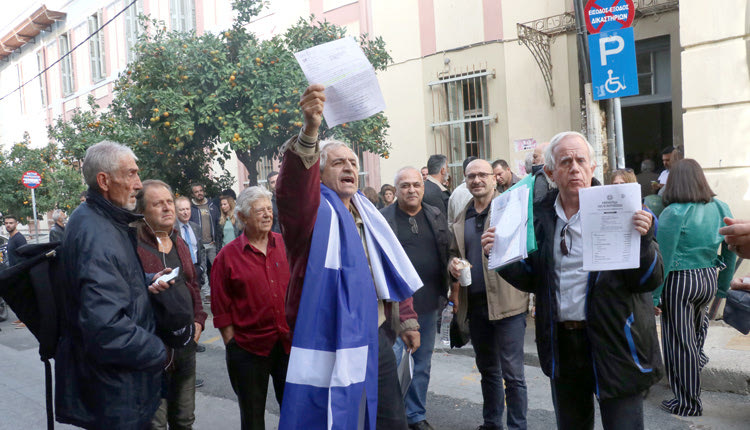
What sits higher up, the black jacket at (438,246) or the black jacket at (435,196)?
the black jacket at (435,196)

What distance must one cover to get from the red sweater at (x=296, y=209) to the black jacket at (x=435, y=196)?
4.00 metres

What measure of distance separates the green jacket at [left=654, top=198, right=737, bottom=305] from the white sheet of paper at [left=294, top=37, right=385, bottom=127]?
3004mm

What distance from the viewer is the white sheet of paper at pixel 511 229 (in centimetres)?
276

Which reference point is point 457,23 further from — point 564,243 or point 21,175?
point 21,175

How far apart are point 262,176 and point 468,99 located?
7104mm

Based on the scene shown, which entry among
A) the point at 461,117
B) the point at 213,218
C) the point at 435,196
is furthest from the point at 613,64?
the point at 213,218

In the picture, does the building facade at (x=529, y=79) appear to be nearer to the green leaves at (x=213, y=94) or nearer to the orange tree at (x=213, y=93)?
the green leaves at (x=213, y=94)

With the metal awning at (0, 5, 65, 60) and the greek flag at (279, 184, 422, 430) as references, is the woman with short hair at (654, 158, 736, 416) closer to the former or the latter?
the greek flag at (279, 184, 422, 430)

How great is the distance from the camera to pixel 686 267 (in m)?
4.65

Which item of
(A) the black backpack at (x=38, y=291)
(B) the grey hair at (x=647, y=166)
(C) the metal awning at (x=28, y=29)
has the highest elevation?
(C) the metal awning at (x=28, y=29)

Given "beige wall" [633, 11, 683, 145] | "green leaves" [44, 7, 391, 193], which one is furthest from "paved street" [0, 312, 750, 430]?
"beige wall" [633, 11, 683, 145]

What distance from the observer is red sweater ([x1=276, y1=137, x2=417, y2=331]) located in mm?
2562

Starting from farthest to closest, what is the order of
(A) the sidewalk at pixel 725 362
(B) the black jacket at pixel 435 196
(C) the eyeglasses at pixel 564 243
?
(B) the black jacket at pixel 435 196, (A) the sidewalk at pixel 725 362, (C) the eyeglasses at pixel 564 243

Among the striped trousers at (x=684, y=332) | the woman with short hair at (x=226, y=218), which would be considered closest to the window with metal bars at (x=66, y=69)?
the woman with short hair at (x=226, y=218)
